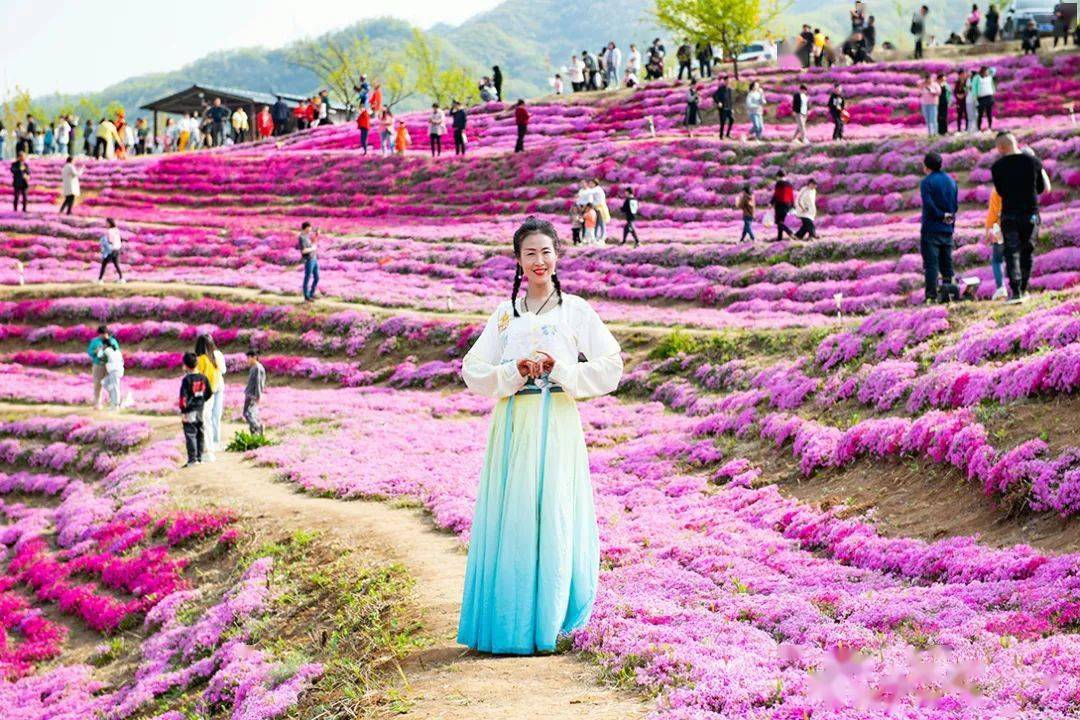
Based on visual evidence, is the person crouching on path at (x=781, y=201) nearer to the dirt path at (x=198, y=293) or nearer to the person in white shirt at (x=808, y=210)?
the person in white shirt at (x=808, y=210)

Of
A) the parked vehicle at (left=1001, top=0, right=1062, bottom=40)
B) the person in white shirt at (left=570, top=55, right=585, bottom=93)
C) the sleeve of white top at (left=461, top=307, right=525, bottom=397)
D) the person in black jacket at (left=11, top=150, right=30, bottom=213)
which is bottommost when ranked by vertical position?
the sleeve of white top at (left=461, top=307, right=525, bottom=397)

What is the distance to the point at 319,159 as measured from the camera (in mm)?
60000

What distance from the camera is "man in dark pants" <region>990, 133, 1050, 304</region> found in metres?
18.6

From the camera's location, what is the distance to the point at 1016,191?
18719 mm

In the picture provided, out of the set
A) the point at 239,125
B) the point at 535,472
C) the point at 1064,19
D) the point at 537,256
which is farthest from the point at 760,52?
the point at 535,472

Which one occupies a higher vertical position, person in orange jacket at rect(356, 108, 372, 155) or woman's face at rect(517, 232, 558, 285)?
person in orange jacket at rect(356, 108, 372, 155)

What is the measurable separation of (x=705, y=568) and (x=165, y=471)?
552 inches

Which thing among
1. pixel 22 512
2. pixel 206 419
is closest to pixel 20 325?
pixel 22 512

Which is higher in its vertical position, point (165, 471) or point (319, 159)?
point (319, 159)

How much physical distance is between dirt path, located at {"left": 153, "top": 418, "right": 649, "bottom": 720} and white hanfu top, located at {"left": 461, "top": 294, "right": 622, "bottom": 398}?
7.07ft

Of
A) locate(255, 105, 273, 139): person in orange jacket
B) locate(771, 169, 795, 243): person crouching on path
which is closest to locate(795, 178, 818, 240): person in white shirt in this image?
locate(771, 169, 795, 243): person crouching on path

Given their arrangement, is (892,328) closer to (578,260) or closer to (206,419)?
(206,419)

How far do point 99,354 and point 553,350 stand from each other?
22917 millimetres

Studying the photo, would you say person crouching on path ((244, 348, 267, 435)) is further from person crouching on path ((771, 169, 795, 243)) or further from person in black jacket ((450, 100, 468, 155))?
person in black jacket ((450, 100, 468, 155))
